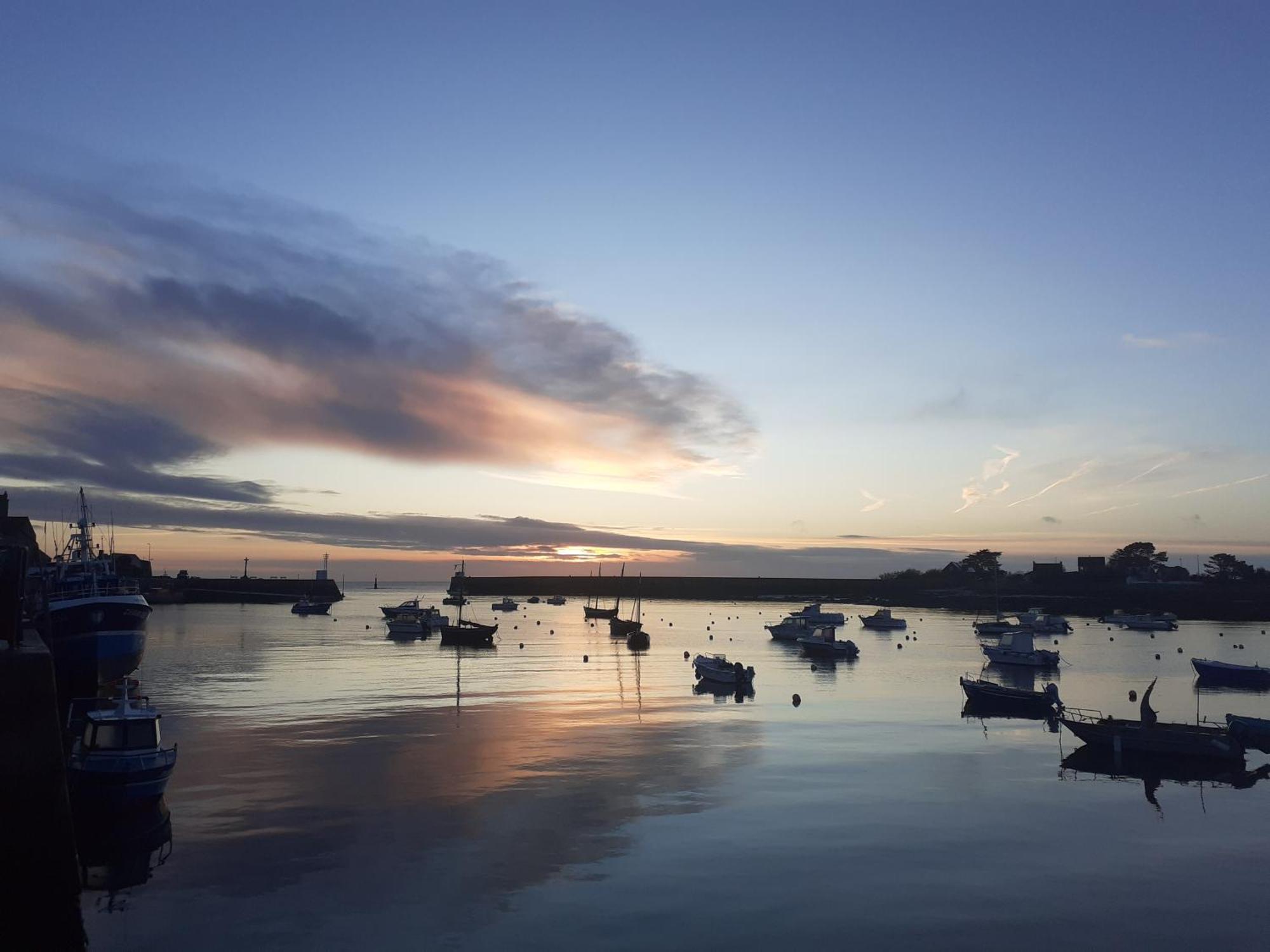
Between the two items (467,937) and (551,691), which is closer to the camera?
(467,937)

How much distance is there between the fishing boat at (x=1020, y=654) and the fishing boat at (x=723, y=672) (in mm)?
35492

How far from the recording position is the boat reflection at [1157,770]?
44.9 m

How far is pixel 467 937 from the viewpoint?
2394 centimetres

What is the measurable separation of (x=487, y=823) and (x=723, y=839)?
29.6ft

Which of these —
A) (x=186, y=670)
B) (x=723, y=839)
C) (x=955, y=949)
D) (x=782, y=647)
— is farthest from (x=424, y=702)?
(x=782, y=647)

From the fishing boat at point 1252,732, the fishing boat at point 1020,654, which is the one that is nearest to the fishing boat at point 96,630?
the fishing boat at point 1252,732

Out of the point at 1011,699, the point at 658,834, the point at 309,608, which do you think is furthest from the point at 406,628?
the point at 658,834

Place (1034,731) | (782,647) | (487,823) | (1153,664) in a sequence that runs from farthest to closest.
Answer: (782,647), (1153,664), (1034,731), (487,823)

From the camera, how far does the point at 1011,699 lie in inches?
2643

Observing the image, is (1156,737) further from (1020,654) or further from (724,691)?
(1020,654)

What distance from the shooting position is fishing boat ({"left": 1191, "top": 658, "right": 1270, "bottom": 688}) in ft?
277

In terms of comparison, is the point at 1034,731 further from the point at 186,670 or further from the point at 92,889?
the point at 186,670

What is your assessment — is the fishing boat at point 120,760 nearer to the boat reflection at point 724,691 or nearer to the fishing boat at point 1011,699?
the boat reflection at point 724,691

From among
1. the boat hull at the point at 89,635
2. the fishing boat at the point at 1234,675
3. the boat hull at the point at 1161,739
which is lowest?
the fishing boat at the point at 1234,675
